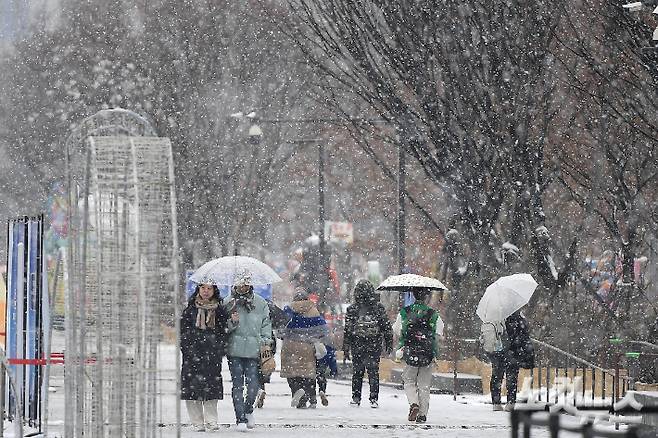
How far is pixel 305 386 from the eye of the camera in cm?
2141

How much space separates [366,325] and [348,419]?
2539 millimetres

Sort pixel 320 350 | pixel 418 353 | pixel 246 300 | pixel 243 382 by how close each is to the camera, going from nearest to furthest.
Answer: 1. pixel 243 382
2. pixel 246 300
3. pixel 418 353
4. pixel 320 350

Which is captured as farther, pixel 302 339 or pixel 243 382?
pixel 302 339

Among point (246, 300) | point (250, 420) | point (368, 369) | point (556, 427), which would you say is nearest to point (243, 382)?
point (250, 420)

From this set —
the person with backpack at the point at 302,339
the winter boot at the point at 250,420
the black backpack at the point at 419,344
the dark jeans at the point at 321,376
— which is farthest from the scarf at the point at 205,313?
the dark jeans at the point at 321,376

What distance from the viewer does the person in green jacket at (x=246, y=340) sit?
58.5 ft

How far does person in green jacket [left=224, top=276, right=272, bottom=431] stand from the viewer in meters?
17.8

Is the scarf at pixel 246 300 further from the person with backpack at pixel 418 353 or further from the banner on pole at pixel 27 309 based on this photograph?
the banner on pole at pixel 27 309

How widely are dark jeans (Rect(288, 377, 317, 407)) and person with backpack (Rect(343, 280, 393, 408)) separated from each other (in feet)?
2.73

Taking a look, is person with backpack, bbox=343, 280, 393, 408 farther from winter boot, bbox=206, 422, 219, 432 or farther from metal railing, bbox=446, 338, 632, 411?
winter boot, bbox=206, 422, 219, 432

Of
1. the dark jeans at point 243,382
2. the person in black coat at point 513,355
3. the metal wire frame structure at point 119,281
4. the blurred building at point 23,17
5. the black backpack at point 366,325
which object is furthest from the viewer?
the blurred building at point 23,17

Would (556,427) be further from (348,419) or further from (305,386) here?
(305,386)

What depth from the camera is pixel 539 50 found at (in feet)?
90.1

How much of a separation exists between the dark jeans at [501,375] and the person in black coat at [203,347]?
512cm
